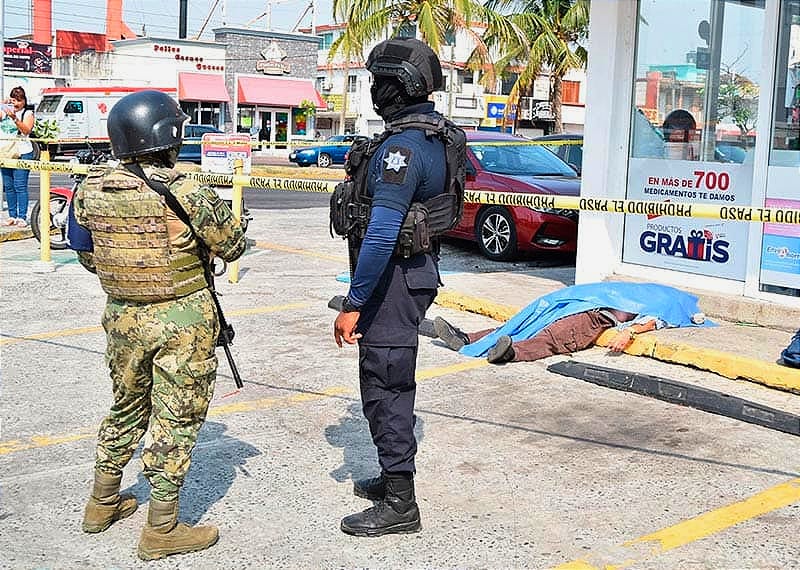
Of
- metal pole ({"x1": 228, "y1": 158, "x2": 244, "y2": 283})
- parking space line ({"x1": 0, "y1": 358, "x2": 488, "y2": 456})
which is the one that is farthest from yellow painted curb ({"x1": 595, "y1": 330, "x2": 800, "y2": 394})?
metal pole ({"x1": 228, "y1": 158, "x2": 244, "y2": 283})

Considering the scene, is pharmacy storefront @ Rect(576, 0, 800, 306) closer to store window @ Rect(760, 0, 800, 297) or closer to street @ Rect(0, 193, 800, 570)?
store window @ Rect(760, 0, 800, 297)

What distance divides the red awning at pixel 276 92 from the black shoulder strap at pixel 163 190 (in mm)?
53381

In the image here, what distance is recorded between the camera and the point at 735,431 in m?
5.57

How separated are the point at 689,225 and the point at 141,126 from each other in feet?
19.4

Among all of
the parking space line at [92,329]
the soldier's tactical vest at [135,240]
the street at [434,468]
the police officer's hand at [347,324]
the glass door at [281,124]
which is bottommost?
the street at [434,468]

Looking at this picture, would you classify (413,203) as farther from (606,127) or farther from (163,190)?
(606,127)

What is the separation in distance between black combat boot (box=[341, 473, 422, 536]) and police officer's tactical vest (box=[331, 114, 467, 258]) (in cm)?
96

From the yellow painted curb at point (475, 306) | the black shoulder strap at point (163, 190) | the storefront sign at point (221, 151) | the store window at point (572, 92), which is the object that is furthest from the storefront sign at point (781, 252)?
the store window at point (572, 92)

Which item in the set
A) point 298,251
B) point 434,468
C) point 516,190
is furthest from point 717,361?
point 298,251

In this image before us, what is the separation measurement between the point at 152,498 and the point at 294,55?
192 ft

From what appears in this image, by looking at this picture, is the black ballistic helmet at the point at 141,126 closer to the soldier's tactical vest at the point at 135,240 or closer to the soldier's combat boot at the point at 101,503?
the soldier's tactical vest at the point at 135,240

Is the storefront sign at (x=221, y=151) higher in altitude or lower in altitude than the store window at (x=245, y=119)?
lower

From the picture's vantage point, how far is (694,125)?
28.0ft

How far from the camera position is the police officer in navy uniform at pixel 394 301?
13.0 feet
